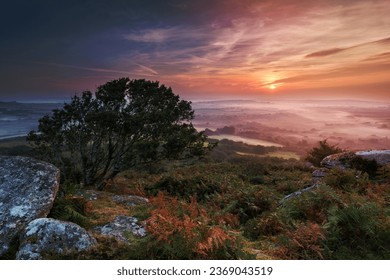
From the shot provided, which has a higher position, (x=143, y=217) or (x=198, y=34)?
(x=198, y=34)

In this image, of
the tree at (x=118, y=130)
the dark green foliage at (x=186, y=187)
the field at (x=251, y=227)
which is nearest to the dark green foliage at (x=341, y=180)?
the field at (x=251, y=227)

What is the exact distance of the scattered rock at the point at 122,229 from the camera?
5.29m

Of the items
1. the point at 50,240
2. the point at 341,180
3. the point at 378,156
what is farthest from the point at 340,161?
the point at 50,240

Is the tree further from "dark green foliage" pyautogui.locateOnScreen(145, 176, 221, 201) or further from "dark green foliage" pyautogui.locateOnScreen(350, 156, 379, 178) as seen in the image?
"dark green foliage" pyautogui.locateOnScreen(350, 156, 379, 178)

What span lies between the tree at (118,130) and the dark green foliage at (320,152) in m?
8.94

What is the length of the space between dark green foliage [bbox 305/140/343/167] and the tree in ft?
29.3

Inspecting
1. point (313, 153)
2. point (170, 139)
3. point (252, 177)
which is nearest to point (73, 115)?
point (170, 139)

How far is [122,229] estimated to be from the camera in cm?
557

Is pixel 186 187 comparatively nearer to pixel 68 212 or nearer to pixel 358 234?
pixel 68 212

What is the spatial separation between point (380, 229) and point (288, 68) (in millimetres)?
3518

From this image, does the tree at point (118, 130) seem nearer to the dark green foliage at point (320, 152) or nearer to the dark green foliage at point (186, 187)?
the dark green foliage at point (186, 187)
